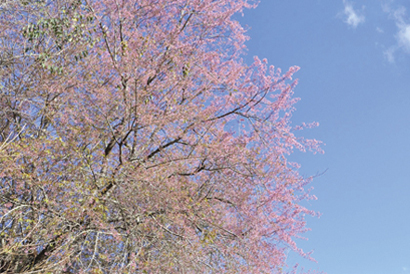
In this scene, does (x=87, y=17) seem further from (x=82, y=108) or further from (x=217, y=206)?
(x=217, y=206)

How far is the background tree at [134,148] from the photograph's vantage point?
20.9 ft

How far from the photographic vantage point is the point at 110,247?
22.2 ft

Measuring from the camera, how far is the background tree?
6375mm

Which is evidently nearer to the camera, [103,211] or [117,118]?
[103,211]

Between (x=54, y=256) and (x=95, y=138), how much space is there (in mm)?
2090

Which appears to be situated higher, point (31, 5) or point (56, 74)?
point (31, 5)

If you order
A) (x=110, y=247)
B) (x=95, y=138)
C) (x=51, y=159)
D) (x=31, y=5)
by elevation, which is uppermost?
(x=31, y=5)

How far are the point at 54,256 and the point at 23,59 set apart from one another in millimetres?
3818

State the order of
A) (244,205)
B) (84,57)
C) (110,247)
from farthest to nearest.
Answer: (244,205) → (84,57) → (110,247)

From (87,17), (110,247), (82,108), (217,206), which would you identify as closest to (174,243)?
(110,247)

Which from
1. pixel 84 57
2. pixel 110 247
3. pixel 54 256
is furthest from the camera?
pixel 84 57

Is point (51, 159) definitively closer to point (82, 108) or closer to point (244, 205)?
point (82, 108)

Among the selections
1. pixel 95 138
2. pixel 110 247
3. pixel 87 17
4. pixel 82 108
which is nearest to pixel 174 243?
pixel 110 247

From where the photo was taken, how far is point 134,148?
7.17m
